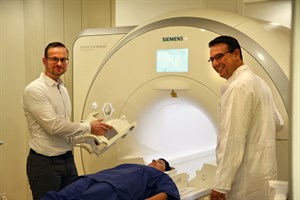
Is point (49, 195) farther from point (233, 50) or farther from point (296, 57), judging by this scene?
point (296, 57)

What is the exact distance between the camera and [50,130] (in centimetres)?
243

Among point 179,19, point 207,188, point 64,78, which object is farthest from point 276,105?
point 64,78

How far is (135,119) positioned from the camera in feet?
8.87

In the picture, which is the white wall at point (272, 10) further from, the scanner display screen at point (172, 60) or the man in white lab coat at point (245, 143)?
the man in white lab coat at point (245, 143)

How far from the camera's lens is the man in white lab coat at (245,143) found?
72.2 inches

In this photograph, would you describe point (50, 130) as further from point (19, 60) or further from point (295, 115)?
point (295, 115)

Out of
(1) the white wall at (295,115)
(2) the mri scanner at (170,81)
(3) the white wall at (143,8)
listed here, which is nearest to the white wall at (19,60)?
(2) the mri scanner at (170,81)

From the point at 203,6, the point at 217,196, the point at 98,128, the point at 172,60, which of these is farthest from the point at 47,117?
the point at 203,6

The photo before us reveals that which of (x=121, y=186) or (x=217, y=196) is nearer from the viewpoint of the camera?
(x=217, y=196)

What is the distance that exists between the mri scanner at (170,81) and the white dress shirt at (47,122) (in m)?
0.39

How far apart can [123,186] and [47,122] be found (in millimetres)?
676

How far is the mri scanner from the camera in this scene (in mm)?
2230

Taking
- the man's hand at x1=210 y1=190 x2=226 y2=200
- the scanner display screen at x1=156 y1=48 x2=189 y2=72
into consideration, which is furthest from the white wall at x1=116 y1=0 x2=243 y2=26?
the man's hand at x1=210 y1=190 x2=226 y2=200

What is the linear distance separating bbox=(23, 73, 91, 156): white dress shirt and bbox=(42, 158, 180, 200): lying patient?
441 millimetres
